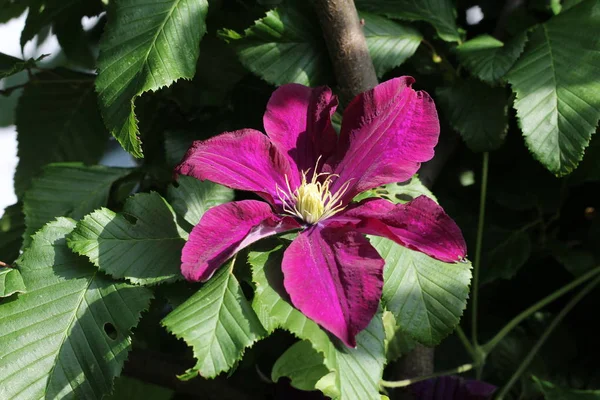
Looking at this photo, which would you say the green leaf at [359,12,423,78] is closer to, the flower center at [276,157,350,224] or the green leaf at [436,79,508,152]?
the green leaf at [436,79,508,152]

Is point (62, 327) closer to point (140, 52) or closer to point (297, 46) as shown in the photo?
point (140, 52)

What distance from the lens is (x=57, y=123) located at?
3.34ft

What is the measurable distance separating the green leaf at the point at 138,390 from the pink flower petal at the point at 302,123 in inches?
19.2

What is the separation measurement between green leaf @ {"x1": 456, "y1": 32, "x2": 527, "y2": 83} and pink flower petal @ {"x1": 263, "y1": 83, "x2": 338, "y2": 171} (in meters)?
0.22

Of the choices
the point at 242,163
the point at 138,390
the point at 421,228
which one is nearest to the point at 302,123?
the point at 242,163

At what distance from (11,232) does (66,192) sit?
13 cm

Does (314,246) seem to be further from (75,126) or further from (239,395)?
(75,126)

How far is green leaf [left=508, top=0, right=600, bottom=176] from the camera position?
0.76 meters

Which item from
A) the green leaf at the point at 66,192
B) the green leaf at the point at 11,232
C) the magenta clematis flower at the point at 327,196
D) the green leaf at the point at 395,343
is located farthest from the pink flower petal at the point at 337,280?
the green leaf at the point at 11,232

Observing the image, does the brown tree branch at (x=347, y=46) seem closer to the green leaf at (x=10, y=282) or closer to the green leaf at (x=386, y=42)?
the green leaf at (x=386, y=42)

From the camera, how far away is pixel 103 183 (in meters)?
0.90

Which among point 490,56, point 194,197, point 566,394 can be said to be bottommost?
point 566,394

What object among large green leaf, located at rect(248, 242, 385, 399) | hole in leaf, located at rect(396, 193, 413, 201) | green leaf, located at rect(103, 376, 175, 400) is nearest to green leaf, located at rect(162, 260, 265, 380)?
large green leaf, located at rect(248, 242, 385, 399)

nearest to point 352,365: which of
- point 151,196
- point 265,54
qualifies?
point 151,196
